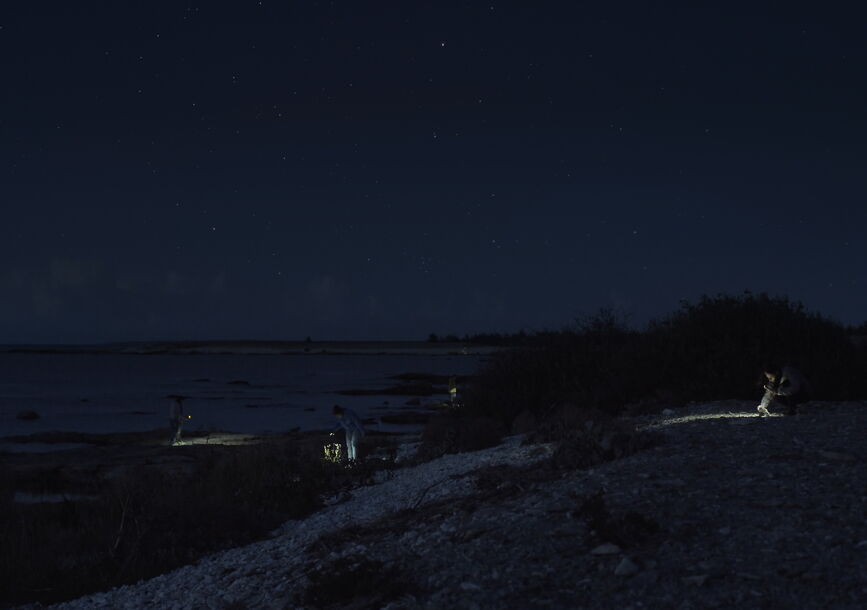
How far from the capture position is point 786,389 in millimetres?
16844

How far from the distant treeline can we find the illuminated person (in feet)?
7.29

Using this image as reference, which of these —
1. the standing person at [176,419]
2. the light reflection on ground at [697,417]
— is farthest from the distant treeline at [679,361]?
the standing person at [176,419]

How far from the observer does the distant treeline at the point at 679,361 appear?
826 inches

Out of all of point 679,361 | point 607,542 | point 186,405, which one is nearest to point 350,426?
point 679,361

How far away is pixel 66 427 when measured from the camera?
50.6 meters

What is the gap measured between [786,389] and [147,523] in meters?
11.8

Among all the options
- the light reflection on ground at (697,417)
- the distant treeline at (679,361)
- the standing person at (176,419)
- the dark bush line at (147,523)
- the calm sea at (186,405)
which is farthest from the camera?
the calm sea at (186,405)

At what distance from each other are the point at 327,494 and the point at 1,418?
1815 inches

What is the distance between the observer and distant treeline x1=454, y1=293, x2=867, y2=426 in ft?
68.8

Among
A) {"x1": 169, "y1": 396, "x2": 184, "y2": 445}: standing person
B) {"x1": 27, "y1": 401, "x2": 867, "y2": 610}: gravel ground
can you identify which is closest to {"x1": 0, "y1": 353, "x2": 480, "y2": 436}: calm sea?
{"x1": 169, "y1": 396, "x2": 184, "y2": 445}: standing person

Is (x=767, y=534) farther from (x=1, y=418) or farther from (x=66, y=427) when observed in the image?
(x=1, y=418)

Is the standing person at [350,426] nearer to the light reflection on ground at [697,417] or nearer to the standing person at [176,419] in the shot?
the light reflection on ground at [697,417]

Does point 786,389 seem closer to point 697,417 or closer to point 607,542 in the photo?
point 697,417

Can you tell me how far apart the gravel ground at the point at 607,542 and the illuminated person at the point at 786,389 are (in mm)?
2270
